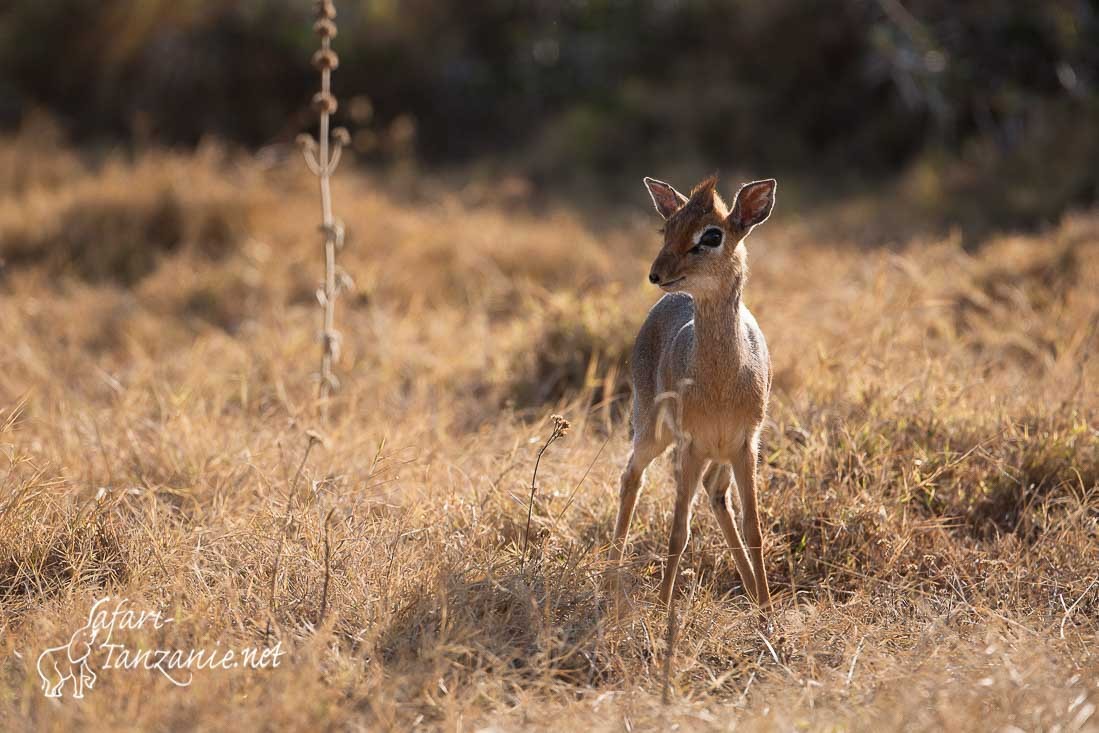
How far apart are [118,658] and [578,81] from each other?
10443mm

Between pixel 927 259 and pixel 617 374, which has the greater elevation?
pixel 927 259

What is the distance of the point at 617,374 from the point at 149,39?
27.1 feet

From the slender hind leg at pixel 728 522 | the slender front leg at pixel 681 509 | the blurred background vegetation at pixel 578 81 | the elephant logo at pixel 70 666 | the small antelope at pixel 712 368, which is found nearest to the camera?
the elephant logo at pixel 70 666

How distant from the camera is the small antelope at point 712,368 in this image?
327cm

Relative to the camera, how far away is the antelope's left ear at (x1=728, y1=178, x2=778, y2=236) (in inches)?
130

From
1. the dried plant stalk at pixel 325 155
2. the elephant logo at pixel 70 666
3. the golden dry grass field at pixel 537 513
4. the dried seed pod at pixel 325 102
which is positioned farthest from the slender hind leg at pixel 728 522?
the dried seed pod at pixel 325 102

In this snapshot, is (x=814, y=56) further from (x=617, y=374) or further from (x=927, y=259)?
(x=617, y=374)

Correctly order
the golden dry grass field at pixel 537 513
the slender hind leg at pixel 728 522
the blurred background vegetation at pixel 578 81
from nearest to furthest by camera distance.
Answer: the golden dry grass field at pixel 537 513 < the slender hind leg at pixel 728 522 < the blurred background vegetation at pixel 578 81

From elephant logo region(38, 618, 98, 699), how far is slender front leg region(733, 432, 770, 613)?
1941 mm

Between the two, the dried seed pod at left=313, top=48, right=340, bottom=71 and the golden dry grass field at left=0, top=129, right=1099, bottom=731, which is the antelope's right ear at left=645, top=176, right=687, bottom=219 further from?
the dried seed pod at left=313, top=48, right=340, bottom=71

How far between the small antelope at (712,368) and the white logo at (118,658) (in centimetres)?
117

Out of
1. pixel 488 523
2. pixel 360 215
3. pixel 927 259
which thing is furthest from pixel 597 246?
pixel 488 523

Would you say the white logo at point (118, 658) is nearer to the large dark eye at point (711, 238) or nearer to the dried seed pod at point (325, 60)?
the large dark eye at point (711, 238)

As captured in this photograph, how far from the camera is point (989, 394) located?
4617 millimetres
